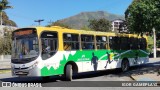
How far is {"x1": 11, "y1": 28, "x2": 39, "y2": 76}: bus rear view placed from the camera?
18000mm

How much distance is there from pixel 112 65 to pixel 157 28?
418cm

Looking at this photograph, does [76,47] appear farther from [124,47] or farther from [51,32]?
[124,47]

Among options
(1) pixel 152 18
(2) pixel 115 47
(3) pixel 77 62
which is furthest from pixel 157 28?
(3) pixel 77 62

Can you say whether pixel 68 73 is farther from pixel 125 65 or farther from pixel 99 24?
pixel 99 24

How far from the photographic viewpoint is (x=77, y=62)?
20469mm

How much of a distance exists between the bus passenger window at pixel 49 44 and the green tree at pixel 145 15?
5.74 m

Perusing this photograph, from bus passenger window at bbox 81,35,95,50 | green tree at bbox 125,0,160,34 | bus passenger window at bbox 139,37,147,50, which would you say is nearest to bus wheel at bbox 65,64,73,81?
bus passenger window at bbox 81,35,95,50

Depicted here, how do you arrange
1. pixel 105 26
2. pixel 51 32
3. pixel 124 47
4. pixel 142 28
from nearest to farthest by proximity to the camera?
pixel 51 32
pixel 142 28
pixel 124 47
pixel 105 26

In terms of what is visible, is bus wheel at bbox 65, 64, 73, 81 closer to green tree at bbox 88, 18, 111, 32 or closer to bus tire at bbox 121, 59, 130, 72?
bus tire at bbox 121, 59, 130, 72

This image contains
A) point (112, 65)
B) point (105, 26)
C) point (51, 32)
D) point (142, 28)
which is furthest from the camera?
point (105, 26)

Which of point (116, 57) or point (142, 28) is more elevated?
point (142, 28)

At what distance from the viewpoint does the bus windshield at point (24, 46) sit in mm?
18188

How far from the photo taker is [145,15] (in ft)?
70.1

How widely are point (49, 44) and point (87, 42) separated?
3.56 m
